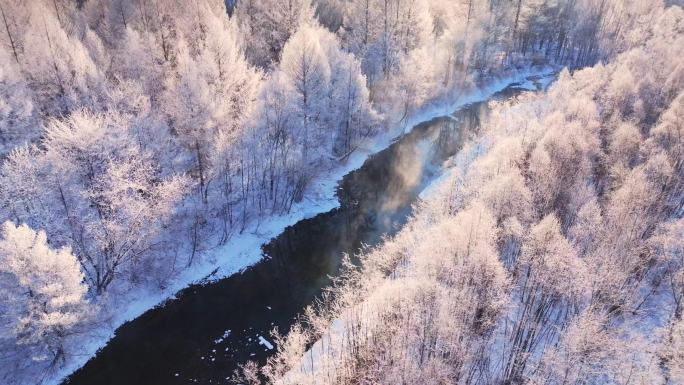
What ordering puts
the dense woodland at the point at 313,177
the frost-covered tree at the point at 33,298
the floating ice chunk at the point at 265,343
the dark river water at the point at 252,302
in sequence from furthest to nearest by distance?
the floating ice chunk at the point at 265,343, the dark river water at the point at 252,302, the dense woodland at the point at 313,177, the frost-covered tree at the point at 33,298

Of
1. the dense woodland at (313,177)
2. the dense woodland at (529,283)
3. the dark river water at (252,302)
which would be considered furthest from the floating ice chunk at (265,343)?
the dense woodland at (313,177)

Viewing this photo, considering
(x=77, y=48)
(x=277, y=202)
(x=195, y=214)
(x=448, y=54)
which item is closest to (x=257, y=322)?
(x=195, y=214)

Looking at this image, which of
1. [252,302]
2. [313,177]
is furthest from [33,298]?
[313,177]

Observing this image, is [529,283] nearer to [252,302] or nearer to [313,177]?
[252,302]

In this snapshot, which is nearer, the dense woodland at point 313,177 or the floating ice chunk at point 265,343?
the dense woodland at point 313,177

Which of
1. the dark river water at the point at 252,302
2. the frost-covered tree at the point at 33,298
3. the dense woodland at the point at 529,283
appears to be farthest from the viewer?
the dark river water at the point at 252,302

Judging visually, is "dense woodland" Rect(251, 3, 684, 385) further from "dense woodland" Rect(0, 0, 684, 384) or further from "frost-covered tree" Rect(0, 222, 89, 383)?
"frost-covered tree" Rect(0, 222, 89, 383)

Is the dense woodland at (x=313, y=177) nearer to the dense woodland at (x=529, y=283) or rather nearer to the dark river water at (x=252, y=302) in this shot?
the dense woodland at (x=529, y=283)
